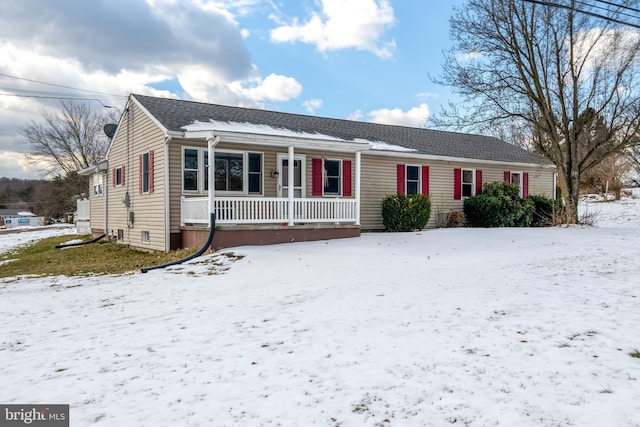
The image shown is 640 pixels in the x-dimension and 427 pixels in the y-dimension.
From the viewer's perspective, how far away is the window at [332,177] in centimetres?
1470

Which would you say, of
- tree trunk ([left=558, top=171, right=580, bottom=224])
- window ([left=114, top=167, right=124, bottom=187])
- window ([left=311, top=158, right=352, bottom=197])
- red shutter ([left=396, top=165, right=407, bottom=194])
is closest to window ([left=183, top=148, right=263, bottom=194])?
window ([left=311, top=158, right=352, bottom=197])

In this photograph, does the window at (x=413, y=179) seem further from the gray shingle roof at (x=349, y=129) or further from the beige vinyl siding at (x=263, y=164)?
the beige vinyl siding at (x=263, y=164)

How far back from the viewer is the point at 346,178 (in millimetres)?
15031

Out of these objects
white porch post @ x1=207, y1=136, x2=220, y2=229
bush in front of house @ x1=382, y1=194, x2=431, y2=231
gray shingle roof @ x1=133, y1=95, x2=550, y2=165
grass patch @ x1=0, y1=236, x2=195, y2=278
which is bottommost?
grass patch @ x1=0, y1=236, x2=195, y2=278

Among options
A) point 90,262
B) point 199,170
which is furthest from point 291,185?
point 90,262

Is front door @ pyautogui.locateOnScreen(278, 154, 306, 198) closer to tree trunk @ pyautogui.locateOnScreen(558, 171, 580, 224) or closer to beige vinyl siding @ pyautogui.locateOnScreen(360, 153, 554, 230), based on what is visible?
beige vinyl siding @ pyautogui.locateOnScreen(360, 153, 554, 230)

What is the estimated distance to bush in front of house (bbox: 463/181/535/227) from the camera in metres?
17.2

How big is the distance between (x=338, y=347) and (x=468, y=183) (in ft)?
51.8

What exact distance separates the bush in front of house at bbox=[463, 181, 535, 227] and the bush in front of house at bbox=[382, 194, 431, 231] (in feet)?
10.1

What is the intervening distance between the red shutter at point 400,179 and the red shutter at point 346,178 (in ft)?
7.64

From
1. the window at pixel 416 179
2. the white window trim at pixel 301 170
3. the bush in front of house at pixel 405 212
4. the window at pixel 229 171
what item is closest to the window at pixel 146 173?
the window at pixel 229 171

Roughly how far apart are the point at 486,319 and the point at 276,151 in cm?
990

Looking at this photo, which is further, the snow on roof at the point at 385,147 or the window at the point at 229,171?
the snow on roof at the point at 385,147

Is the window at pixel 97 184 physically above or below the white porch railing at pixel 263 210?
above
